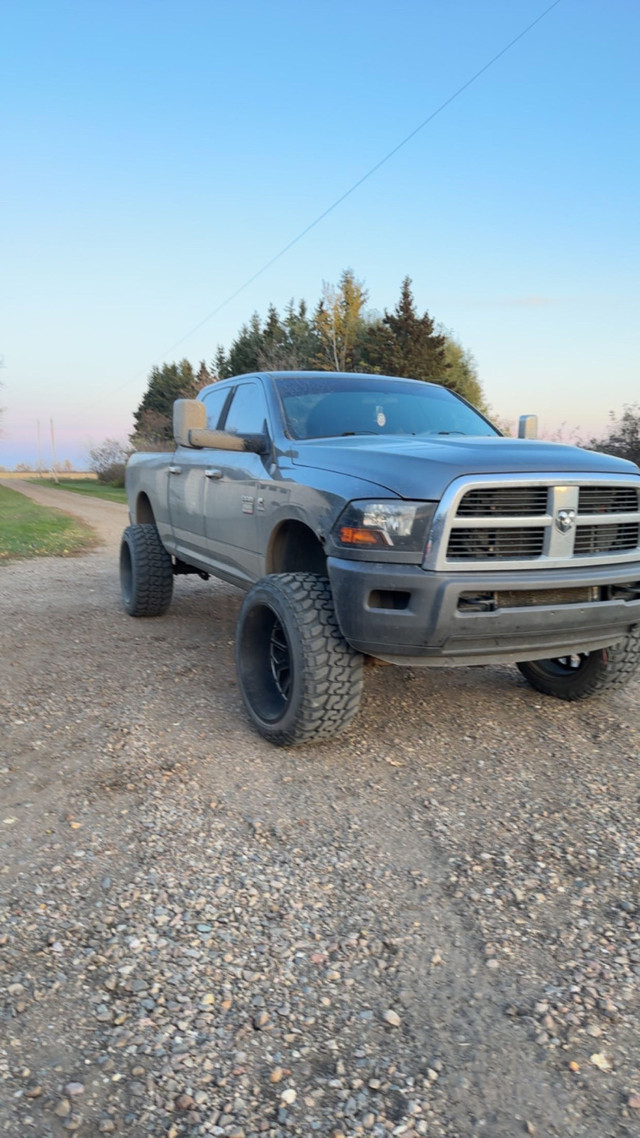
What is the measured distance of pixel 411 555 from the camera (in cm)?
321

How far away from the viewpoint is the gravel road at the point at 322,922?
180 cm

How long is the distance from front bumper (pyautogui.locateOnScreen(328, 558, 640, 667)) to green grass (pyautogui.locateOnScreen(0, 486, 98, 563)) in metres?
9.07

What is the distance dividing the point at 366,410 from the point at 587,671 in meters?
1.98

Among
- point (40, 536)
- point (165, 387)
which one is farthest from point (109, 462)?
point (40, 536)

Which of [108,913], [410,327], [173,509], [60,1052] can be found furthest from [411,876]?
[410,327]

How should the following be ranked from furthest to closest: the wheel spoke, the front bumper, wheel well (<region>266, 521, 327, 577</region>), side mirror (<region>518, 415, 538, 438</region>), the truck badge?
side mirror (<region>518, 415, 538, 438</region>) < wheel well (<region>266, 521, 327, 577</region>) < the wheel spoke < the truck badge < the front bumper

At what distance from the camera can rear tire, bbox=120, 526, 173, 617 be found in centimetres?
661

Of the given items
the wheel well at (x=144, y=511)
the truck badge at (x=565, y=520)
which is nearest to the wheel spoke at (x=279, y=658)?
the truck badge at (x=565, y=520)

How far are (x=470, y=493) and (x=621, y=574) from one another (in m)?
0.91

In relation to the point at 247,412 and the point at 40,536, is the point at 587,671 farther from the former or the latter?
the point at 40,536

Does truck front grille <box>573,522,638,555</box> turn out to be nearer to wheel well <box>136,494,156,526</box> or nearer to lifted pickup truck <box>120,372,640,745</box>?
lifted pickup truck <box>120,372,640,745</box>

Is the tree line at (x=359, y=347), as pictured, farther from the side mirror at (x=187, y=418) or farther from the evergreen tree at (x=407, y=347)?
the side mirror at (x=187, y=418)

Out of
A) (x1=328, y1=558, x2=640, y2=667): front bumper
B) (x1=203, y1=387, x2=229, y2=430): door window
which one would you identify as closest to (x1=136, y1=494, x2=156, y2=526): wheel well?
(x1=203, y1=387, x2=229, y2=430): door window

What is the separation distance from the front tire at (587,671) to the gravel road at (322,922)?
0.55 feet
